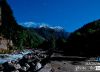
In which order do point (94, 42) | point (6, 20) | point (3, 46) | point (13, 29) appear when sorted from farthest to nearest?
point (13, 29) < point (6, 20) < point (3, 46) < point (94, 42)

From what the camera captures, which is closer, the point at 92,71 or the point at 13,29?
the point at 92,71

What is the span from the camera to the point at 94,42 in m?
17.0

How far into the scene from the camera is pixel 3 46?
2277 inches

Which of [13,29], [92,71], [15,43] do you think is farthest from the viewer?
[15,43]

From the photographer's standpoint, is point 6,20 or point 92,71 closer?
point 92,71

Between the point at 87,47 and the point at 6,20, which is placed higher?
the point at 6,20

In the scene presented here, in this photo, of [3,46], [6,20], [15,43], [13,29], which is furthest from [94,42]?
[15,43]

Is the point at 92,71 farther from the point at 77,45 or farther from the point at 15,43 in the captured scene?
the point at 15,43

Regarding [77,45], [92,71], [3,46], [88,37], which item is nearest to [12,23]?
[3,46]

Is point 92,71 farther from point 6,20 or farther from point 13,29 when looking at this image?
point 13,29

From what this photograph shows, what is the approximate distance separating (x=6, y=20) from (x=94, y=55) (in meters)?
46.5

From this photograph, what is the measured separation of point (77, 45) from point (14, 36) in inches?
2068

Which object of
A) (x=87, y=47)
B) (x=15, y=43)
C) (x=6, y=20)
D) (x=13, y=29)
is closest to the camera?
(x=87, y=47)

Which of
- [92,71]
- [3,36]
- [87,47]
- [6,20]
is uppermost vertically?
[6,20]
